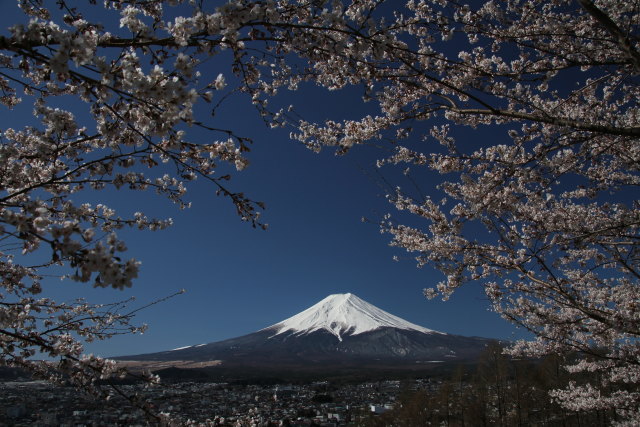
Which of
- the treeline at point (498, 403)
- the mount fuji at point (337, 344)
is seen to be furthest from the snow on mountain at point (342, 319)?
the treeline at point (498, 403)

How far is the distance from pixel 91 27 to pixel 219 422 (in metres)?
4.30

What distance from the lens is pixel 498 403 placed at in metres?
23.1

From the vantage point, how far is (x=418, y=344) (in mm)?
130875

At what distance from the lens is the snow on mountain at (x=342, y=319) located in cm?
14588

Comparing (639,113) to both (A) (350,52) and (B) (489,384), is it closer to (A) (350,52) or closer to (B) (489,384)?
(A) (350,52)

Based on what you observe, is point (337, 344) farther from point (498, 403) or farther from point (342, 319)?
point (498, 403)

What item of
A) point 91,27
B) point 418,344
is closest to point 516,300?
point 91,27

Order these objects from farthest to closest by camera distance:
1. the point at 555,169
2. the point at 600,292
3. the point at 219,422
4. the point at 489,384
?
the point at 489,384 < the point at 600,292 < the point at 219,422 < the point at 555,169

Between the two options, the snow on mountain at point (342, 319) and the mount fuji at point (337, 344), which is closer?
the mount fuji at point (337, 344)

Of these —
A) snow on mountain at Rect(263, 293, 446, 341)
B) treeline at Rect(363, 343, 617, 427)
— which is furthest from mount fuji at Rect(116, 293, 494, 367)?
treeline at Rect(363, 343, 617, 427)

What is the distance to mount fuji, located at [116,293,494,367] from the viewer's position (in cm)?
10676

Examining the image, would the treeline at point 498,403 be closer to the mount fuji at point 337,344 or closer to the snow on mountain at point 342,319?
the mount fuji at point 337,344

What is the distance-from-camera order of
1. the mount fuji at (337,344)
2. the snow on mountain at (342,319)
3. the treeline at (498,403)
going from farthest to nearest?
the snow on mountain at (342,319) → the mount fuji at (337,344) → the treeline at (498,403)

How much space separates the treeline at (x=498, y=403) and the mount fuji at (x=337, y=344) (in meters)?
77.5
